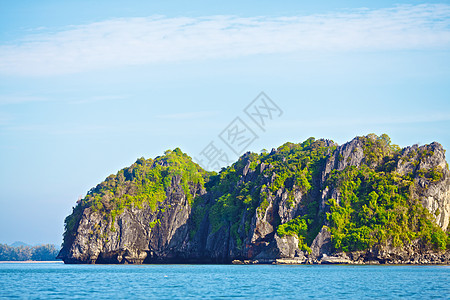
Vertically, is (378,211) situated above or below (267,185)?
below

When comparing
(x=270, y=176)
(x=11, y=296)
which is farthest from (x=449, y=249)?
(x=11, y=296)

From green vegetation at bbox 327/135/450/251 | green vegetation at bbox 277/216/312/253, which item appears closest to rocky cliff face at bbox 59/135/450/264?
green vegetation at bbox 277/216/312/253

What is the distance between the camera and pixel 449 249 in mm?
87375

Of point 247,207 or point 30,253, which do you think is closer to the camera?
point 247,207

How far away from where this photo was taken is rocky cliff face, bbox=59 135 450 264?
303 ft

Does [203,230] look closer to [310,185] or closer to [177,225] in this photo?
[177,225]

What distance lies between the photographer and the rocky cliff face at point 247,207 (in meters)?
92.4

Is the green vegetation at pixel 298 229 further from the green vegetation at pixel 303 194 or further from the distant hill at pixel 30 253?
the distant hill at pixel 30 253

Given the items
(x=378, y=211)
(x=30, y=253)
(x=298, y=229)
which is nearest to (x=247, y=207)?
(x=298, y=229)

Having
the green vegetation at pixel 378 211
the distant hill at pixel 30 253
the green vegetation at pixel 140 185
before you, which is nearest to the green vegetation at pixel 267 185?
the green vegetation at pixel 378 211

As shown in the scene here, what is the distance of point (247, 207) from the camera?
104 metres

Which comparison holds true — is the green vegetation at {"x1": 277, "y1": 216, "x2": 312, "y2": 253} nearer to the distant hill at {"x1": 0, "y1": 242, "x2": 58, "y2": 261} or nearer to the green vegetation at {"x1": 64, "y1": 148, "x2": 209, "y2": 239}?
the green vegetation at {"x1": 64, "y1": 148, "x2": 209, "y2": 239}

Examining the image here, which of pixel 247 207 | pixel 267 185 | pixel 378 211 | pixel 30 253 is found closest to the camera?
pixel 378 211

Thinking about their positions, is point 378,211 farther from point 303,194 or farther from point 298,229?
point 303,194
